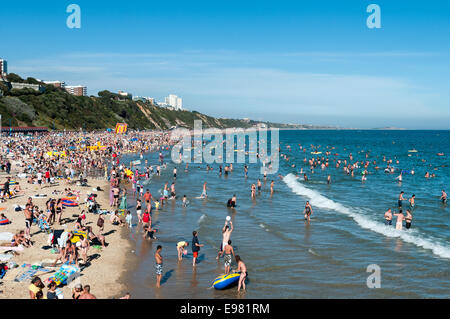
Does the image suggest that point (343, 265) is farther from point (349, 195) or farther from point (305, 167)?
point (305, 167)

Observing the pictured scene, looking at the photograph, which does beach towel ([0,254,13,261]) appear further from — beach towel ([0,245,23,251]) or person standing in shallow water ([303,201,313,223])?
person standing in shallow water ([303,201,313,223])

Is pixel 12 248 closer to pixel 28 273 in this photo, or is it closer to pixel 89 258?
pixel 28 273

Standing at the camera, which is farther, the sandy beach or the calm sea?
the calm sea

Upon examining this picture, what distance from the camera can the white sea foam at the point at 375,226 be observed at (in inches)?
656

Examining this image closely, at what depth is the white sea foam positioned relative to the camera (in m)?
16.7

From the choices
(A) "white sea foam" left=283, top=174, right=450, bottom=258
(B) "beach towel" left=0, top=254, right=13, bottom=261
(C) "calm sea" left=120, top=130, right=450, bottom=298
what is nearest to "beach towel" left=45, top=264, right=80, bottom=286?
(C) "calm sea" left=120, top=130, right=450, bottom=298

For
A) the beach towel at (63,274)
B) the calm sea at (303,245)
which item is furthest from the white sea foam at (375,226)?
the beach towel at (63,274)

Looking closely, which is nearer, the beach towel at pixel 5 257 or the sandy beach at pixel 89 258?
the sandy beach at pixel 89 258

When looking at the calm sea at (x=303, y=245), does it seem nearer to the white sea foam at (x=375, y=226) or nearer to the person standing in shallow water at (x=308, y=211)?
the white sea foam at (x=375, y=226)

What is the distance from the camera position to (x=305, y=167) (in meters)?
51.7

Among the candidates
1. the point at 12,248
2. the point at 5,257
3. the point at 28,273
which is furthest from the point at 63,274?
the point at 12,248
